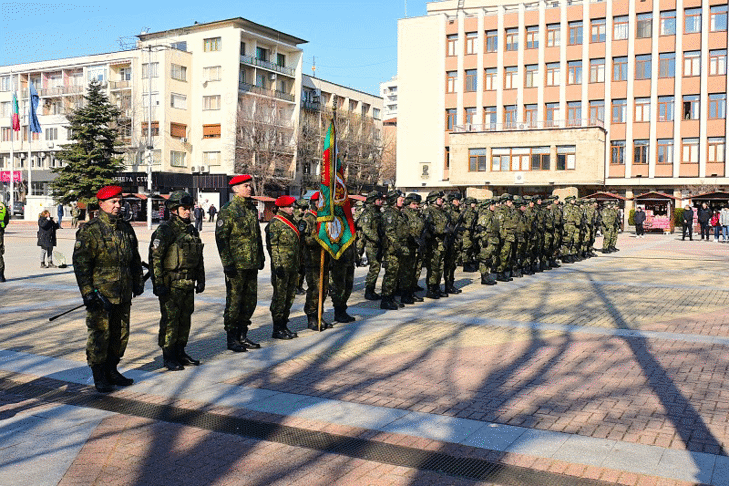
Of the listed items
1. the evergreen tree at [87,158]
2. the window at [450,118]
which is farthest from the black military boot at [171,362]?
the window at [450,118]

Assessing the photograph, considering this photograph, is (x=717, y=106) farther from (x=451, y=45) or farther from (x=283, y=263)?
(x=283, y=263)

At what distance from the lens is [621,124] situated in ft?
184

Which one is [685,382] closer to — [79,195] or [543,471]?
[543,471]

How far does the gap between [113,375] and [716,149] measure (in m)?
55.0

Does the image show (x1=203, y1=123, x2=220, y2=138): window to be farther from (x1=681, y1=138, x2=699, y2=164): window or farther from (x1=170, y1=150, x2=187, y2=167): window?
(x1=681, y1=138, x2=699, y2=164): window

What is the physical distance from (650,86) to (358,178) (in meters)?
28.9

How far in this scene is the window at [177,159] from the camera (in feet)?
210

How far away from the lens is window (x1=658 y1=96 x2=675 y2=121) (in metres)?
54.4

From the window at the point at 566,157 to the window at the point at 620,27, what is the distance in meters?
9.84

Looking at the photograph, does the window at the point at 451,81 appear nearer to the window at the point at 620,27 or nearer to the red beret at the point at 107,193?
the window at the point at 620,27

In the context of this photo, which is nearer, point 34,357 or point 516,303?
point 34,357

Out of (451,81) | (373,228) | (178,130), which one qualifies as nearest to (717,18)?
(451,81)

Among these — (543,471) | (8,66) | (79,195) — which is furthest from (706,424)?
(8,66)

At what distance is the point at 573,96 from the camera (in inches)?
2272
